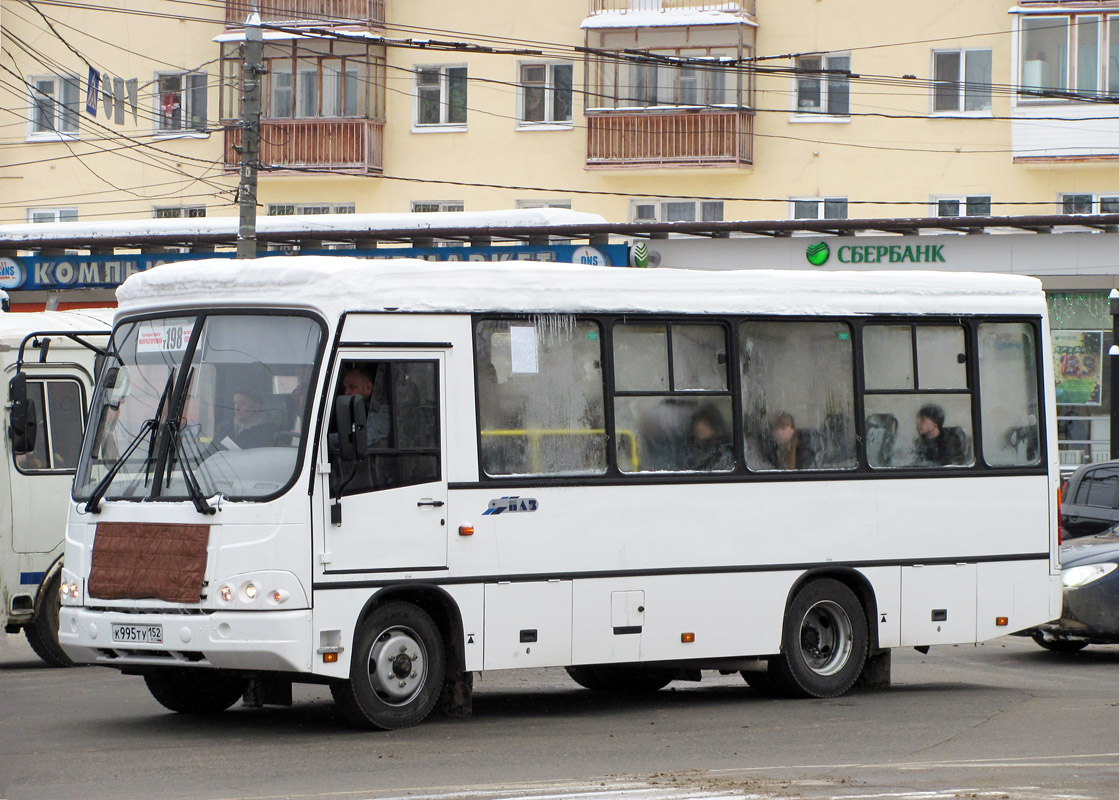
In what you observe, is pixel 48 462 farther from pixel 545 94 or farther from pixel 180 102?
pixel 180 102

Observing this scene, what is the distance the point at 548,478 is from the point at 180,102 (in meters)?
32.3

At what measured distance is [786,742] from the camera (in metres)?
11.2

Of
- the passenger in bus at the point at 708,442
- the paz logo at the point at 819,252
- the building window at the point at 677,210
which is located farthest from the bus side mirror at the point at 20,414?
the building window at the point at 677,210

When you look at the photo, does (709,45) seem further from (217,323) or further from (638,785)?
(638,785)

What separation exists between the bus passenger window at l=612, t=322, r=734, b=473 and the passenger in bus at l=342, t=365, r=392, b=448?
1703 millimetres

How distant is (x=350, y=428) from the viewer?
11.1 meters

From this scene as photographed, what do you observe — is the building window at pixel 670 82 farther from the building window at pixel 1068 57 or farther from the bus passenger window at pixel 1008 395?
the bus passenger window at pixel 1008 395

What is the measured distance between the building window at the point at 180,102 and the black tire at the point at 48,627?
27.0 meters

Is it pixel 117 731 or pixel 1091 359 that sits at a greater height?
pixel 1091 359

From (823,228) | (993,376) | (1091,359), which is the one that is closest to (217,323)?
(993,376)

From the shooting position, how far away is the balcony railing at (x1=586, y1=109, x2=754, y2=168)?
3841 centimetres

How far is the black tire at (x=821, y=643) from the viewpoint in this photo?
43.6 feet

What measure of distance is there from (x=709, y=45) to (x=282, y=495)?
28.7 meters

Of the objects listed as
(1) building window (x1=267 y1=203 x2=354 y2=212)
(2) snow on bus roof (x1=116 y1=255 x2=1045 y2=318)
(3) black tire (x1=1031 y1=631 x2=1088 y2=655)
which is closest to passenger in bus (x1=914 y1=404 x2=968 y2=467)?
(2) snow on bus roof (x1=116 y1=255 x2=1045 y2=318)
